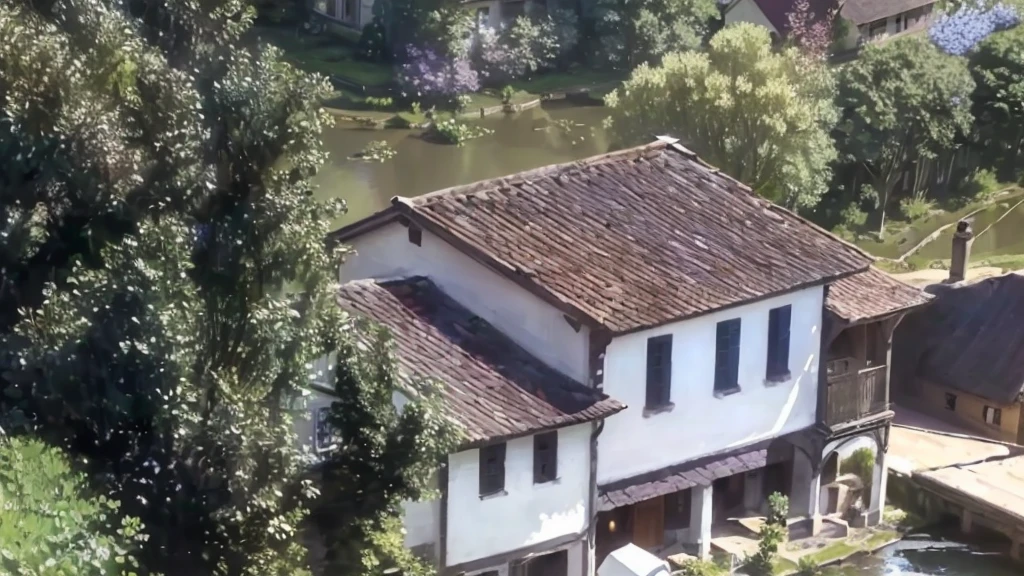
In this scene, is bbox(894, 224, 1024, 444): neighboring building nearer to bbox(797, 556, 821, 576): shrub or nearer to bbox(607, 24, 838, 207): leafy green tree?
bbox(797, 556, 821, 576): shrub

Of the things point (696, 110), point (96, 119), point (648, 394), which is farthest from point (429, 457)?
point (696, 110)

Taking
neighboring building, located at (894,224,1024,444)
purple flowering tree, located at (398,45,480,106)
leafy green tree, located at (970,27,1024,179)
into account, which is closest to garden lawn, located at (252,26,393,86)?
purple flowering tree, located at (398,45,480,106)

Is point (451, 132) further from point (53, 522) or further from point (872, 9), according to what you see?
point (53, 522)

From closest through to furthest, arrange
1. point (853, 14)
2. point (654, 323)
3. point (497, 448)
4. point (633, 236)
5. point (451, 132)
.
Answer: point (497, 448) < point (654, 323) < point (633, 236) < point (451, 132) < point (853, 14)

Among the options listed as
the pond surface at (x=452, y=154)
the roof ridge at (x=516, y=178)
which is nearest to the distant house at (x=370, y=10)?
the pond surface at (x=452, y=154)

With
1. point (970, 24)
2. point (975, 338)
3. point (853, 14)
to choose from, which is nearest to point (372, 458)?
point (975, 338)

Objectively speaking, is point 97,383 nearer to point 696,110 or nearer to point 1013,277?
point 1013,277

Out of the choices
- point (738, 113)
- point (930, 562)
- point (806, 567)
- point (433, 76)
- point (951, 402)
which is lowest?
point (806, 567)

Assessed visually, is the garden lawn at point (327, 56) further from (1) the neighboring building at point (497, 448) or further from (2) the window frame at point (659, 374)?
(2) the window frame at point (659, 374)
